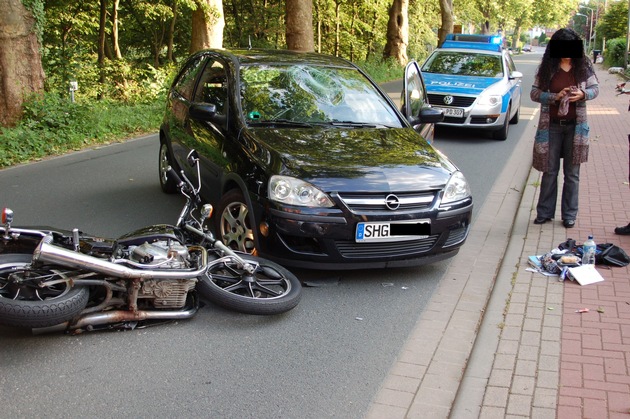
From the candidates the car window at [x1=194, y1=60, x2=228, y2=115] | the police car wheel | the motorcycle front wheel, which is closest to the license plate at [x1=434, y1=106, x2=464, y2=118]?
the police car wheel

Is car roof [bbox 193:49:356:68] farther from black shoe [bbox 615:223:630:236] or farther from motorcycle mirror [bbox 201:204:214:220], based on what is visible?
black shoe [bbox 615:223:630:236]

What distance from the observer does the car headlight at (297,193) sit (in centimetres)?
533

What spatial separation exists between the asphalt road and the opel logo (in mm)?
704

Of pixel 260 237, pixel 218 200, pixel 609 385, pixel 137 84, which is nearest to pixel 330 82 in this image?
pixel 218 200

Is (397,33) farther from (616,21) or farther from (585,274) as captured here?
(585,274)

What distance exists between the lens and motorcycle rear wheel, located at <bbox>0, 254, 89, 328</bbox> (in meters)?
3.99

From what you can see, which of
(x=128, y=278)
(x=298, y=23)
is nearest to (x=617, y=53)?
(x=298, y=23)

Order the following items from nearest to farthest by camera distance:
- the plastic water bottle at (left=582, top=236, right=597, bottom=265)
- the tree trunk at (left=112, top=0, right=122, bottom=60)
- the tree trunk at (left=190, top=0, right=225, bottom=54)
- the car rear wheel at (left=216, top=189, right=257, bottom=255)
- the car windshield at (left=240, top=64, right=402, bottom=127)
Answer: the car rear wheel at (left=216, top=189, right=257, bottom=255)
the plastic water bottle at (left=582, top=236, right=597, bottom=265)
the car windshield at (left=240, top=64, right=402, bottom=127)
the tree trunk at (left=190, top=0, right=225, bottom=54)
the tree trunk at (left=112, top=0, right=122, bottom=60)

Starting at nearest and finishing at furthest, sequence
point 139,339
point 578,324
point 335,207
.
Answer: point 139,339, point 578,324, point 335,207

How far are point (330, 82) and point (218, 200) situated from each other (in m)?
1.69

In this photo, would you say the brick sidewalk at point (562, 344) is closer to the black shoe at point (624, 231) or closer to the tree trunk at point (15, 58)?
the black shoe at point (624, 231)

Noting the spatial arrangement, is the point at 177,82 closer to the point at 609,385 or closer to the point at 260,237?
the point at 260,237

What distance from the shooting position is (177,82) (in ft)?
27.6

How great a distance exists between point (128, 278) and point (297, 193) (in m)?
1.50
